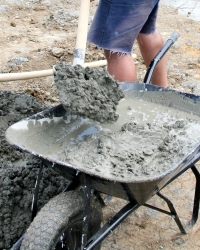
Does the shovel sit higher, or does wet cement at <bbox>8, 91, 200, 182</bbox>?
the shovel

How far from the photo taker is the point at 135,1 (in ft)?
8.01

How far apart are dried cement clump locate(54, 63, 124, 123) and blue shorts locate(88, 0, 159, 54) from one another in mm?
619

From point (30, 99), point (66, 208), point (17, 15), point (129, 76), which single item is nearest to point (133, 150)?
point (66, 208)

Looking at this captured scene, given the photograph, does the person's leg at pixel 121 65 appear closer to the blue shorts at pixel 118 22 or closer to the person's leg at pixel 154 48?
the blue shorts at pixel 118 22

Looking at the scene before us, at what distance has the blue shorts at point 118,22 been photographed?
2.45 meters

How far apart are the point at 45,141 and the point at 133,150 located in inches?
16.9

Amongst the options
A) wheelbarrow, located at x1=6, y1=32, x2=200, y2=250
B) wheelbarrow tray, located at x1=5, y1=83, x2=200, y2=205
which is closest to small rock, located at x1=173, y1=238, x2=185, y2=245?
wheelbarrow, located at x1=6, y1=32, x2=200, y2=250

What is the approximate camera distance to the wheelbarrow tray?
157 cm

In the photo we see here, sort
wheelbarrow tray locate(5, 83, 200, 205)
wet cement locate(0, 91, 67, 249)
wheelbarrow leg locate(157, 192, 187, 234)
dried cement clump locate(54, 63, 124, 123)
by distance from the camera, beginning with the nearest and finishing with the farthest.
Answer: wheelbarrow tray locate(5, 83, 200, 205) < dried cement clump locate(54, 63, 124, 123) < wet cement locate(0, 91, 67, 249) < wheelbarrow leg locate(157, 192, 187, 234)

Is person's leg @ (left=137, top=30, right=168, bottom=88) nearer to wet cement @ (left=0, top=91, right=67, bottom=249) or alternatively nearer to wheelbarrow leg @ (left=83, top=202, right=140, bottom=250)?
wet cement @ (left=0, top=91, right=67, bottom=249)

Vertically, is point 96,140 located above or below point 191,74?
above

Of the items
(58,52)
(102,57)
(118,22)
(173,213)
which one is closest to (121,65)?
(118,22)

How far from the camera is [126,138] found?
197 centimetres

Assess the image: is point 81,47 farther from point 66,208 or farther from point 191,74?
point 191,74
